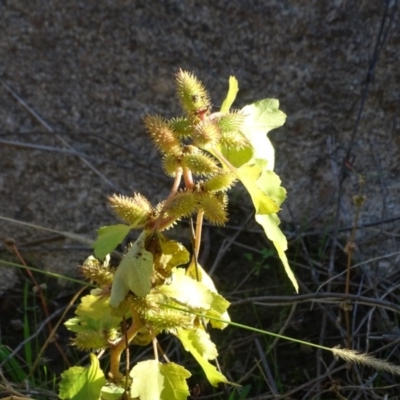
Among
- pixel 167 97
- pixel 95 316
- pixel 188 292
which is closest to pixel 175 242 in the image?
pixel 188 292

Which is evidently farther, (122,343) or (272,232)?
(122,343)

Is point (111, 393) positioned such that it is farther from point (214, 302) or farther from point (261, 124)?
point (261, 124)

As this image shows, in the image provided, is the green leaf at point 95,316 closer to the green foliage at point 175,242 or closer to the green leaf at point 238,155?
the green foliage at point 175,242

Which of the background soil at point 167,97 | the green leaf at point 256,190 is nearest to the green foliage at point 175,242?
the green leaf at point 256,190

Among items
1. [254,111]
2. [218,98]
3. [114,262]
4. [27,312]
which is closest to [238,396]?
[114,262]

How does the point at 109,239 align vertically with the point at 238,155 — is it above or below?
below

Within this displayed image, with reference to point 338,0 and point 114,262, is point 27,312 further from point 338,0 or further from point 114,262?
point 338,0
